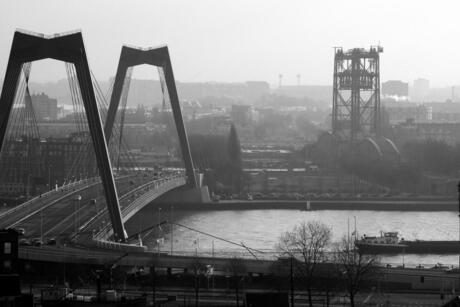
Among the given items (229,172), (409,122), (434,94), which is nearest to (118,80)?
(229,172)

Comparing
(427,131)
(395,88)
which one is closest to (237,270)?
(427,131)

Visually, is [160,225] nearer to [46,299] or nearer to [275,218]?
[275,218]

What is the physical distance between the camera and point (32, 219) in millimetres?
16609

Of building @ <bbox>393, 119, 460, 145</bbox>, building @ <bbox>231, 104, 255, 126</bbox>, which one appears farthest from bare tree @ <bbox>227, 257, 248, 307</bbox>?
building @ <bbox>231, 104, 255, 126</bbox>

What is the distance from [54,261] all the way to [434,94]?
240 ft

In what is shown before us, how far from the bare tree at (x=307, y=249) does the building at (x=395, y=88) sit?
4596 cm

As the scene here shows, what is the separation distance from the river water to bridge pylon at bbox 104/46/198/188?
39.7 inches

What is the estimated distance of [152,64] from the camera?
69.5ft

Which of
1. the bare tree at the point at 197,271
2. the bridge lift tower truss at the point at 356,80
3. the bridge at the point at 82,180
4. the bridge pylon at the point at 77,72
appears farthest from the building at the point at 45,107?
the bare tree at the point at 197,271

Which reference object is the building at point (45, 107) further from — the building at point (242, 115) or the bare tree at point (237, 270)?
the bare tree at point (237, 270)

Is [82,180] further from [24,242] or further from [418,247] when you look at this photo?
[24,242]

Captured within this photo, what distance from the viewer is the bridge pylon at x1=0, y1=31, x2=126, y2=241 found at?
602 inches

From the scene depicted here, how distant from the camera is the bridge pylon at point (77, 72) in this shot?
50.1ft

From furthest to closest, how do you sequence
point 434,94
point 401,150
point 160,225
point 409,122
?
point 434,94
point 409,122
point 401,150
point 160,225
